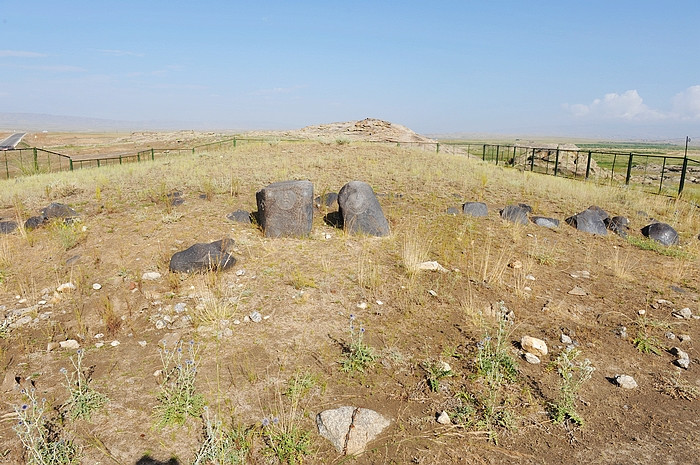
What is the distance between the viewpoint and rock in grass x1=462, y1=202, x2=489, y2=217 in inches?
381

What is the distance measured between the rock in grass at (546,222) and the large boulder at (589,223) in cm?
43

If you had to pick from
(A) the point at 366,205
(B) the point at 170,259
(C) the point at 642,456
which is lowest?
(C) the point at 642,456

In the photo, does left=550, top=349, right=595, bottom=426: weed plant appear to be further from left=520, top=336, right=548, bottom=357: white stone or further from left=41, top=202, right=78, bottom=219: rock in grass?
left=41, top=202, right=78, bottom=219: rock in grass

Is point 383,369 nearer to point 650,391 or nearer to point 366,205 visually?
point 650,391

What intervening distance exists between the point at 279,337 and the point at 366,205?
12.9 ft

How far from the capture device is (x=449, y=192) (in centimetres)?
1171

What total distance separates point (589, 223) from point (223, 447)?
9.01 m

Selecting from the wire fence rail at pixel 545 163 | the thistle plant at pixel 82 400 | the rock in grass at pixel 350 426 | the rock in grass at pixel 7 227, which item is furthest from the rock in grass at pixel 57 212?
the wire fence rail at pixel 545 163

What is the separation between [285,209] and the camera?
746cm

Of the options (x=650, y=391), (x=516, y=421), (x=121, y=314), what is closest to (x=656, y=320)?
(x=650, y=391)

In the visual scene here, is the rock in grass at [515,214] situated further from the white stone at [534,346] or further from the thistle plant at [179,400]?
the thistle plant at [179,400]

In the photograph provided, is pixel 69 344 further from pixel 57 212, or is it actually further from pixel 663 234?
pixel 663 234

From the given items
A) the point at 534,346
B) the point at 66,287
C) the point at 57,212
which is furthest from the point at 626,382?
the point at 57,212

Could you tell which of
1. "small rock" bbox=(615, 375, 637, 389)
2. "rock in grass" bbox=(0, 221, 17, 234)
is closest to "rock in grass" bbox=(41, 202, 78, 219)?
"rock in grass" bbox=(0, 221, 17, 234)
